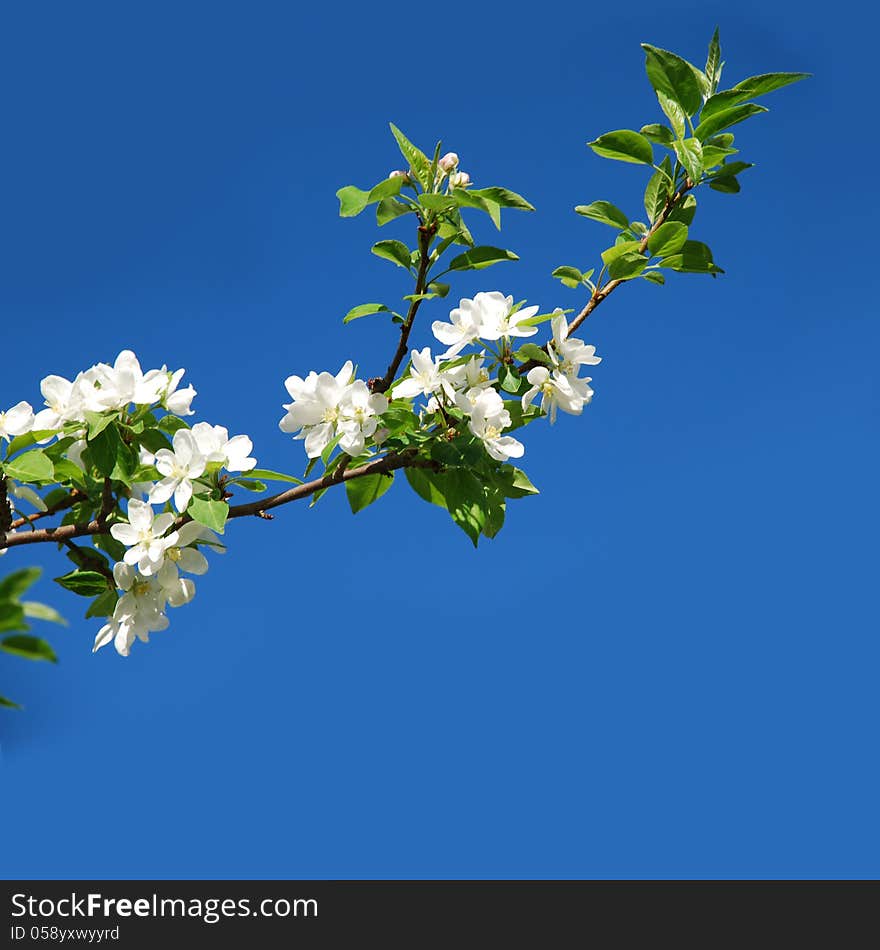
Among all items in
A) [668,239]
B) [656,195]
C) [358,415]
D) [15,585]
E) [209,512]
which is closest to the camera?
[15,585]

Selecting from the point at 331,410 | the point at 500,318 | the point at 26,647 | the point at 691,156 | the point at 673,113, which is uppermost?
the point at 673,113

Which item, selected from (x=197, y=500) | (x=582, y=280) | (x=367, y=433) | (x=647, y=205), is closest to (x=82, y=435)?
(x=197, y=500)

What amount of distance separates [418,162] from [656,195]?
44 centimetres

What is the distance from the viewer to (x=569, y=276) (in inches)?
65.9

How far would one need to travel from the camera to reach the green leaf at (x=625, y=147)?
5.65 feet

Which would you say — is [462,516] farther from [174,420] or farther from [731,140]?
[731,140]

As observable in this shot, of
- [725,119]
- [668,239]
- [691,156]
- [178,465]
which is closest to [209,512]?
[178,465]

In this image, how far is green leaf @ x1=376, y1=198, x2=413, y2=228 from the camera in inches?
64.2

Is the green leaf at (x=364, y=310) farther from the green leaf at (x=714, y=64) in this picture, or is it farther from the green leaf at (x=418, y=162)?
the green leaf at (x=714, y=64)

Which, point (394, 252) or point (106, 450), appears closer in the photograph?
point (106, 450)

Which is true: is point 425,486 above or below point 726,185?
below

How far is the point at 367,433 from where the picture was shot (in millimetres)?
1556

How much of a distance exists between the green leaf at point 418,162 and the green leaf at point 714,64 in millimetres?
527

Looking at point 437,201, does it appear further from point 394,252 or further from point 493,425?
point 493,425
